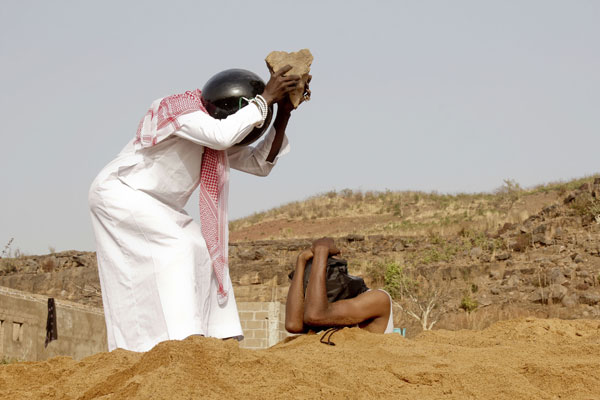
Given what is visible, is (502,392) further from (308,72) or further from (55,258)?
(55,258)

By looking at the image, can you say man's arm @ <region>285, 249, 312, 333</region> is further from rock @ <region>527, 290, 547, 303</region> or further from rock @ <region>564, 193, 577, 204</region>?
rock @ <region>564, 193, 577, 204</region>

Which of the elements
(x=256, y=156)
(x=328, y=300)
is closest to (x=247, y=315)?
(x=256, y=156)

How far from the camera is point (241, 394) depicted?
273 cm

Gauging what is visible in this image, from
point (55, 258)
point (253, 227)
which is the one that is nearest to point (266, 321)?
point (55, 258)

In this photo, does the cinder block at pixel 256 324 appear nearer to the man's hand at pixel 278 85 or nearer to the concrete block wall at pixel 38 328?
the concrete block wall at pixel 38 328

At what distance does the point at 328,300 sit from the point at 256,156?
1.22m

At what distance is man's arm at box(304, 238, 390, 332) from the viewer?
14.4 feet

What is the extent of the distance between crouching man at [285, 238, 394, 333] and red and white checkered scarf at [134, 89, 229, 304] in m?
0.53

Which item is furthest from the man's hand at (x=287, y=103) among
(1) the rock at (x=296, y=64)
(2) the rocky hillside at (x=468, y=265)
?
(2) the rocky hillside at (x=468, y=265)

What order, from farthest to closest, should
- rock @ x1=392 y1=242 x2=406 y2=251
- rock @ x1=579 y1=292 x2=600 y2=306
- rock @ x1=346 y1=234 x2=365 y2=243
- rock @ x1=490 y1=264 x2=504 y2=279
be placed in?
rock @ x1=346 y1=234 x2=365 y2=243, rock @ x1=392 y1=242 x2=406 y2=251, rock @ x1=490 y1=264 x2=504 y2=279, rock @ x1=579 y1=292 x2=600 y2=306

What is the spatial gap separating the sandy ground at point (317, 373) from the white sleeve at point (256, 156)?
5.51 ft

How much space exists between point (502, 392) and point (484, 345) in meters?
1.24

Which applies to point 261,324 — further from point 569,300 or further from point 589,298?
point 589,298

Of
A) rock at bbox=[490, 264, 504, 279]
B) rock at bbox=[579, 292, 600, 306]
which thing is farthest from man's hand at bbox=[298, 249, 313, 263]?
rock at bbox=[490, 264, 504, 279]
